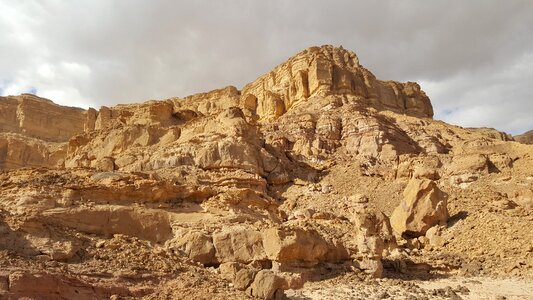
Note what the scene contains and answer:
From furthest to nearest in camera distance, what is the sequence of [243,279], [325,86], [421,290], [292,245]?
1. [325,86]
2. [292,245]
3. [421,290]
4. [243,279]

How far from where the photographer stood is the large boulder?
24.9 meters

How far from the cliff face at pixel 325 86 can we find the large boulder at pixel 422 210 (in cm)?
3028

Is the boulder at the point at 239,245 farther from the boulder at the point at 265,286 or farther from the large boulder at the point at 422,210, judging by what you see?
the large boulder at the point at 422,210

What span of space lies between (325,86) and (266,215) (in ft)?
112

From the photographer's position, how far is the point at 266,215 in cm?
2309

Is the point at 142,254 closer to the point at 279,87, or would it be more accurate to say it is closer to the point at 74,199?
the point at 74,199

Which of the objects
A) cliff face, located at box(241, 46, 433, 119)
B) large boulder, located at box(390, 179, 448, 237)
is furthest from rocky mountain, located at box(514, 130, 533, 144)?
large boulder, located at box(390, 179, 448, 237)

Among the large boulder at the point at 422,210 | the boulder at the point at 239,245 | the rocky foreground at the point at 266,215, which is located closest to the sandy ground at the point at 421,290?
the rocky foreground at the point at 266,215

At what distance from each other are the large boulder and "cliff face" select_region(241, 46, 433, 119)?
3028cm

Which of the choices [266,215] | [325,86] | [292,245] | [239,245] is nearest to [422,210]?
[266,215]

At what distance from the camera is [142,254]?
654 inches

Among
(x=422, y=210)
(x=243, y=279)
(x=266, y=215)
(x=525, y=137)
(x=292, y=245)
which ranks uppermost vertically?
(x=525, y=137)

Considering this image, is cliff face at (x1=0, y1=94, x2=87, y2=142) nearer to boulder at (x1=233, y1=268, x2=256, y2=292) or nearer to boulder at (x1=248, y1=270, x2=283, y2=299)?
boulder at (x1=233, y1=268, x2=256, y2=292)

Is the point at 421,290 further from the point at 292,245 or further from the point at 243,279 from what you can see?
the point at 243,279
